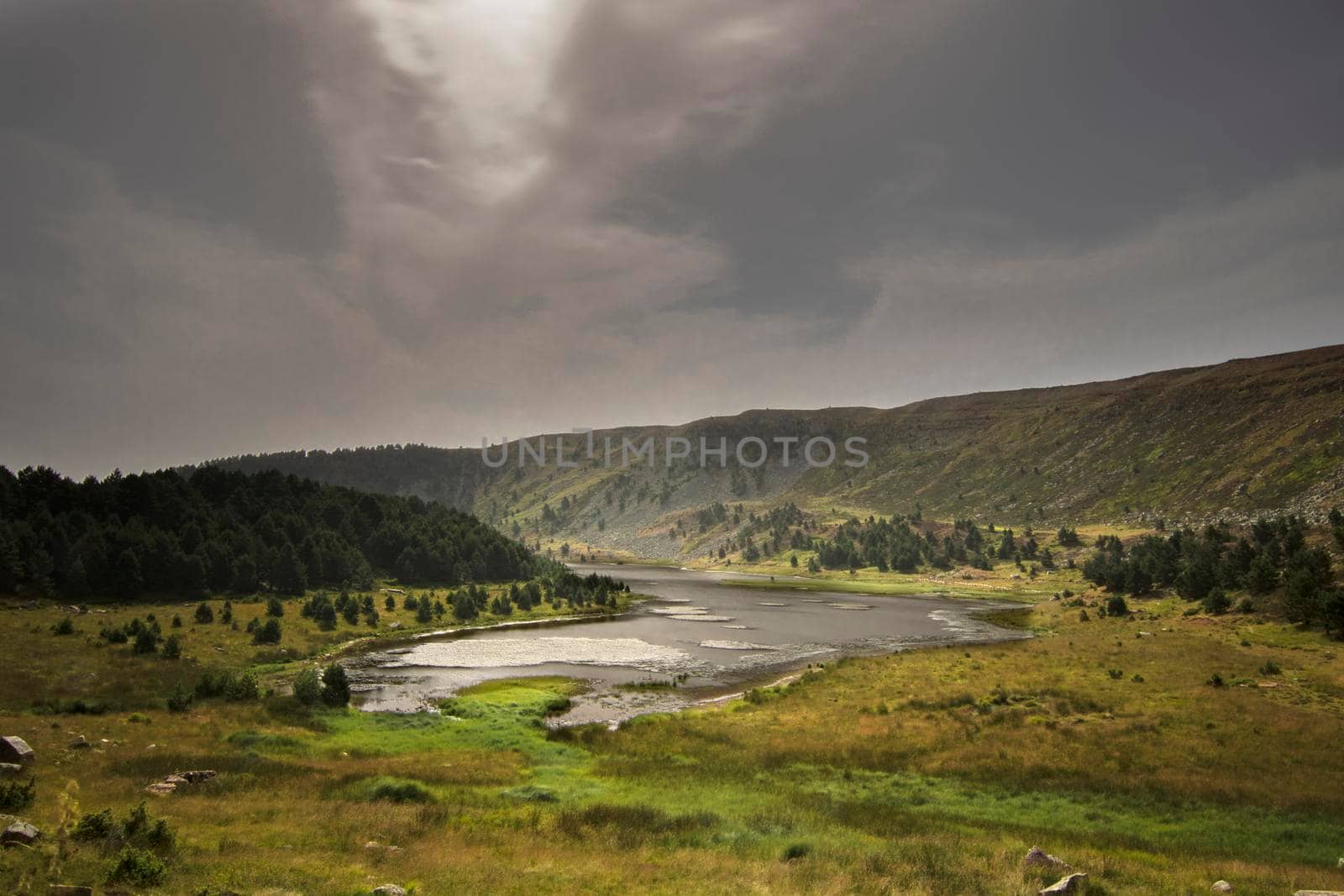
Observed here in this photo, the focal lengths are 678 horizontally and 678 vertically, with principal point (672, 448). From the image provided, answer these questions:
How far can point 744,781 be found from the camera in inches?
1241

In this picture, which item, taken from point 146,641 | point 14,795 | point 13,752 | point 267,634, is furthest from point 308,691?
point 267,634

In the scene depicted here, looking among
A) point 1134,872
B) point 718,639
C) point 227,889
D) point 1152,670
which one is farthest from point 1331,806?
point 718,639

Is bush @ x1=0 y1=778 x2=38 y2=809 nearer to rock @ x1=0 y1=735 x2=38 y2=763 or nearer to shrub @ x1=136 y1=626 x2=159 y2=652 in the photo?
rock @ x1=0 y1=735 x2=38 y2=763

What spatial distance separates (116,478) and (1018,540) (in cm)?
21774

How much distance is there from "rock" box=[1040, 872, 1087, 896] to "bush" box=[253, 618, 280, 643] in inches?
3081

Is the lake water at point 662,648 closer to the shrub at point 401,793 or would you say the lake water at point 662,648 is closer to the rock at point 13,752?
the shrub at point 401,793

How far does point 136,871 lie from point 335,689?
36.7m

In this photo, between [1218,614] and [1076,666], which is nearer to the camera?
[1076,666]

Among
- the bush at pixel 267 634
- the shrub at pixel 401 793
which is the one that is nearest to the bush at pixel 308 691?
the shrub at pixel 401 793

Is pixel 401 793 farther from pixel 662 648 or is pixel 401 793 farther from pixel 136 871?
pixel 662 648

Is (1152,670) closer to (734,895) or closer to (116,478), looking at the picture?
(734,895)

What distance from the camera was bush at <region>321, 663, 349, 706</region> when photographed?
156 ft

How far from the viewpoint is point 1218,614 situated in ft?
255

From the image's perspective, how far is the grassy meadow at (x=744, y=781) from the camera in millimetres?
18406
